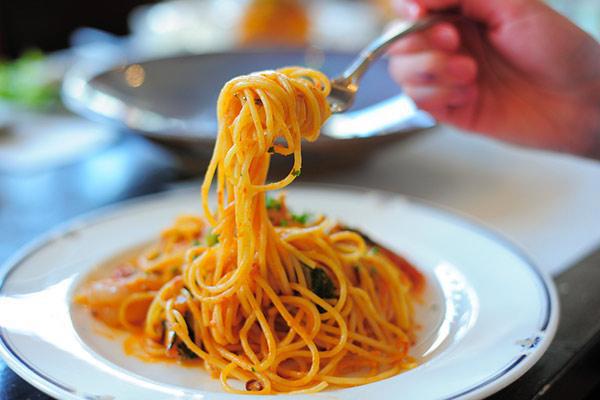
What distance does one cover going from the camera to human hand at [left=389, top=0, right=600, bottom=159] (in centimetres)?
166

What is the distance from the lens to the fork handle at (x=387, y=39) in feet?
5.25

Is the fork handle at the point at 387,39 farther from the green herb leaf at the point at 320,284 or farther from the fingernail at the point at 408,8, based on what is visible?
the green herb leaf at the point at 320,284

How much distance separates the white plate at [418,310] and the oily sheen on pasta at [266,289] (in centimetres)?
6

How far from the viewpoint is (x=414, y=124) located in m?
1.99

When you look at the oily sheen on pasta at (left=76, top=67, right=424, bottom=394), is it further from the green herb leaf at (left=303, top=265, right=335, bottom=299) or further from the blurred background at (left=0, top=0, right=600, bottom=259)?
the blurred background at (left=0, top=0, right=600, bottom=259)

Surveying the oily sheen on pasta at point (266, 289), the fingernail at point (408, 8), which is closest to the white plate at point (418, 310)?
the oily sheen on pasta at point (266, 289)

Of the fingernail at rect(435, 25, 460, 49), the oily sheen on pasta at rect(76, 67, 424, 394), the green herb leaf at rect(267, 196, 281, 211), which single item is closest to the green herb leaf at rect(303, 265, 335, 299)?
the oily sheen on pasta at rect(76, 67, 424, 394)

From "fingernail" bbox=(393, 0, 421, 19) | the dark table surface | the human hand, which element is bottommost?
the dark table surface

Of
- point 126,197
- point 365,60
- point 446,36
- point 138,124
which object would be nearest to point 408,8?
point 446,36

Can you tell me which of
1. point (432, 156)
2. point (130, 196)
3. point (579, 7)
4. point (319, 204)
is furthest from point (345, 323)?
point (579, 7)

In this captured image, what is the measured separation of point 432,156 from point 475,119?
0.55 meters

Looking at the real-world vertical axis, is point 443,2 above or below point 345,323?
above

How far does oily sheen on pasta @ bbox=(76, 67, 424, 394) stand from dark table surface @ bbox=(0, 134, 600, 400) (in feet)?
0.75

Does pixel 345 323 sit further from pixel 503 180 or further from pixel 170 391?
pixel 503 180
